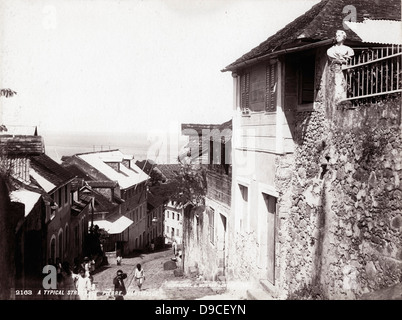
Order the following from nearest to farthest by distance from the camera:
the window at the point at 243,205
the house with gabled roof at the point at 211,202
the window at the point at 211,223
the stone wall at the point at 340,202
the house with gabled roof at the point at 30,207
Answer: the stone wall at the point at 340,202 → the house with gabled roof at the point at 30,207 → the window at the point at 243,205 → the house with gabled roof at the point at 211,202 → the window at the point at 211,223

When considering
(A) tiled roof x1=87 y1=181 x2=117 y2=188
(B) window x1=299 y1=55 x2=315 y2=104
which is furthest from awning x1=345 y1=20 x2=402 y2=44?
(A) tiled roof x1=87 y1=181 x2=117 y2=188

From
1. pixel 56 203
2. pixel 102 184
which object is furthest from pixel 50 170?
pixel 102 184

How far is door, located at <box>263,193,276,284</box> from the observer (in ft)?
38.6

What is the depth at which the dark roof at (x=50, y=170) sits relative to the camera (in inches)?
632

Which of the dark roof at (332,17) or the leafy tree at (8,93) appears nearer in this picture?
the dark roof at (332,17)

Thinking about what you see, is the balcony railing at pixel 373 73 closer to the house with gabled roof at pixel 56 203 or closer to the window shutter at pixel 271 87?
the window shutter at pixel 271 87

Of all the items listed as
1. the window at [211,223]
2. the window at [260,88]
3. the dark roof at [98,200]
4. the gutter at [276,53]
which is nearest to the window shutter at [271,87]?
the window at [260,88]

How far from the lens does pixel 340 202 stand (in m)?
8.59

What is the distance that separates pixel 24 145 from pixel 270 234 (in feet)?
22.2

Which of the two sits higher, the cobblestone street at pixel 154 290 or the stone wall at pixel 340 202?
the stone wall at pixel 340 202

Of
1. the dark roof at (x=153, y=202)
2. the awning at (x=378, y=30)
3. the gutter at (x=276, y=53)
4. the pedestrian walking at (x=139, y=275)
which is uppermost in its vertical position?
the awning at (x=378, y=30)

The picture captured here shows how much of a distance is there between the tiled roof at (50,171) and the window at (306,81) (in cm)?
928
